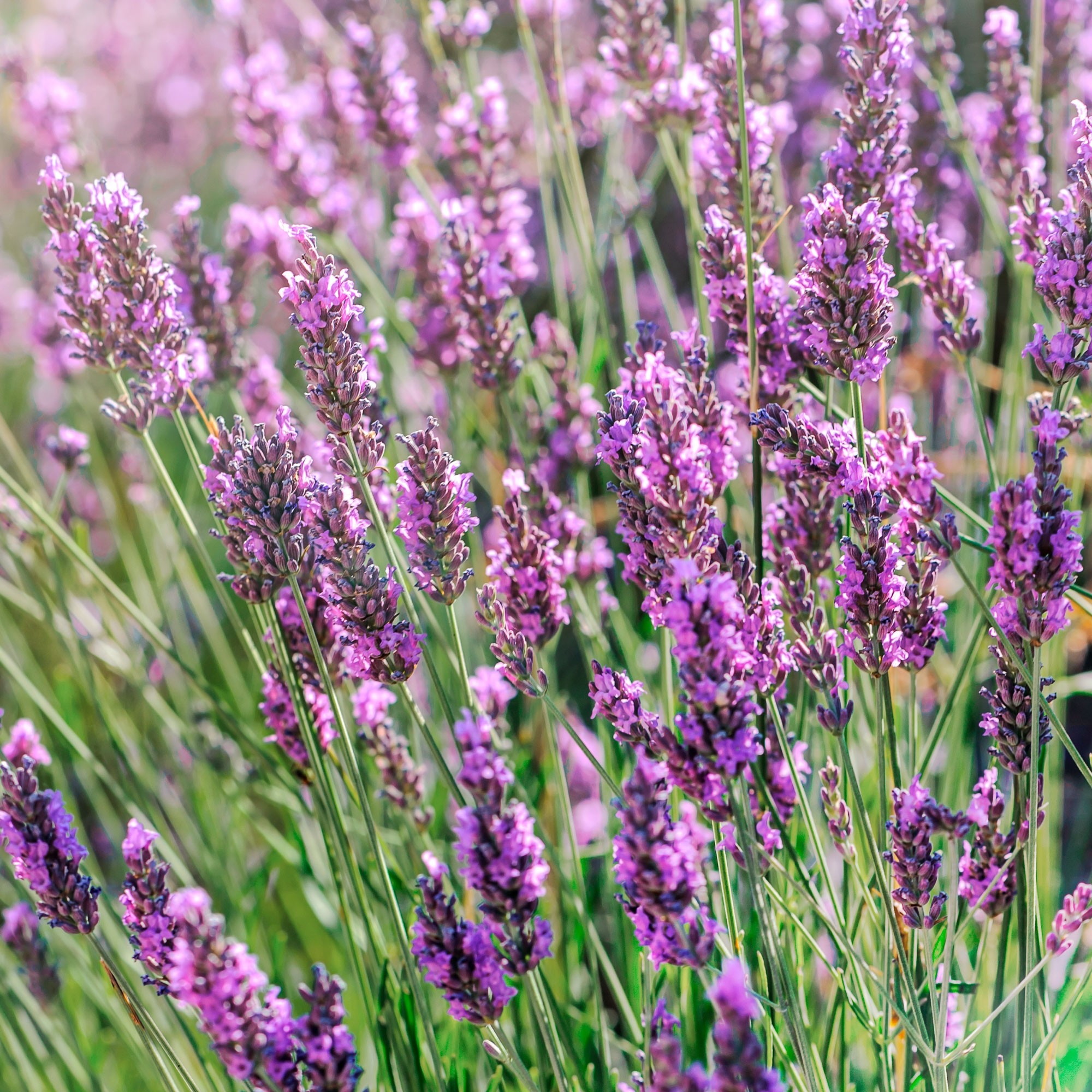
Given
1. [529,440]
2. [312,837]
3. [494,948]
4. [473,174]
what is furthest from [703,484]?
[312,837]

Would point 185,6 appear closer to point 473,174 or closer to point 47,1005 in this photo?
point 473,174

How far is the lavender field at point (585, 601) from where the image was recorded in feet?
3.61

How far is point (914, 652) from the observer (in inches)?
46.5

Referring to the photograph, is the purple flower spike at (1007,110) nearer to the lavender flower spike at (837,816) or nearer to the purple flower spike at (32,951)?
the lavender flower spike at (837,816)

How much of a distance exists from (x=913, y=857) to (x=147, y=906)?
2.76 ft

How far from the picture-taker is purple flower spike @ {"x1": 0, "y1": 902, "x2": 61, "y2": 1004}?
155cm

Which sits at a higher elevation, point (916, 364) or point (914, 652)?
point (916, 364)

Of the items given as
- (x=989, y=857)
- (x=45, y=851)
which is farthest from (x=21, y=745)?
(x=989, y=857)

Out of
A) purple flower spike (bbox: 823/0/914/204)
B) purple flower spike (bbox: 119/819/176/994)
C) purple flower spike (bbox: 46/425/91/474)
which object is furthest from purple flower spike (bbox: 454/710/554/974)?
purple flower spike (bbox: 46/425/91/474)

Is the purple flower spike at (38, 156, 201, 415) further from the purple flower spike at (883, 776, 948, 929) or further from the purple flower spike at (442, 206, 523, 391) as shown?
the purple flower spike at (883, 776, 948, 929)

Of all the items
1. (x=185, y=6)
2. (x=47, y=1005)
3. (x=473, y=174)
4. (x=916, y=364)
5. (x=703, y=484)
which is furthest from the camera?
(x=185, y=6)

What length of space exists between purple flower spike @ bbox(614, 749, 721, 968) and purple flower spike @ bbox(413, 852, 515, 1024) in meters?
0.18

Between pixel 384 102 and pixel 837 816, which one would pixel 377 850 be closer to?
pixel 837 816

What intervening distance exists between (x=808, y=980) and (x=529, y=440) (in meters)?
1.06
